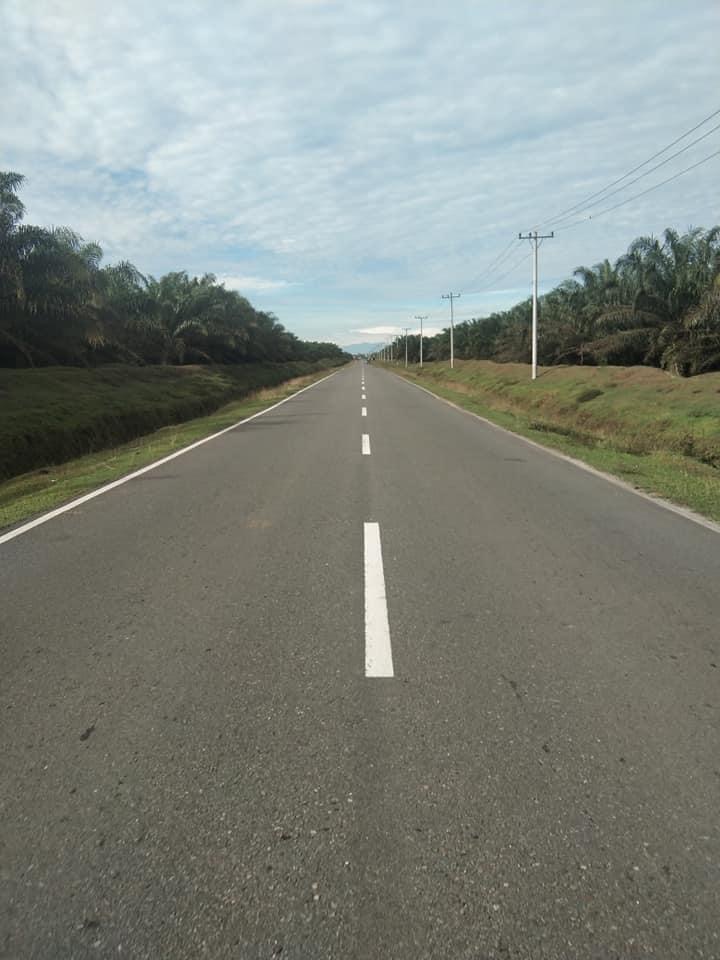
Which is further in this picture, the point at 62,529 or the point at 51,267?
the point at 51,267

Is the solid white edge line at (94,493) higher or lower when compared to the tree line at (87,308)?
lower

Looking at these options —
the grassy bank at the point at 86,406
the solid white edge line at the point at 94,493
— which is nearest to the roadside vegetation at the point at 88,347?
the grassy bank at the point at 86,406

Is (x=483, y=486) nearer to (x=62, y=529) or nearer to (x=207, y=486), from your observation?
(x=207, y=486)

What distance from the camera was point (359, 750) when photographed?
2.93 m

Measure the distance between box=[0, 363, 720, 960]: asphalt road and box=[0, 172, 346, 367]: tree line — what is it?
23.4 metres

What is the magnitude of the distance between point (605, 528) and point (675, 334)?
93.2ft

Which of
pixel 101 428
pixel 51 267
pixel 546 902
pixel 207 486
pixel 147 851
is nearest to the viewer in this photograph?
pixel 546 902

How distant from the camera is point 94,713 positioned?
3.25 m

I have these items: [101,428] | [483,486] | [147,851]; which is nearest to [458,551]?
[483,486]

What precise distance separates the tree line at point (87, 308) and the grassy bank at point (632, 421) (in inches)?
660

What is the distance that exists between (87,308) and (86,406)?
940 cm

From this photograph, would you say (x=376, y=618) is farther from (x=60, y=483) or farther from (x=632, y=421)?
(x=632, y=421)

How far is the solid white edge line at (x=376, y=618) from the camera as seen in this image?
3721mm

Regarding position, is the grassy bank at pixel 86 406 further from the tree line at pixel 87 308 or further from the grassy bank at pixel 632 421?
the grassy bank at pixel 632 421
